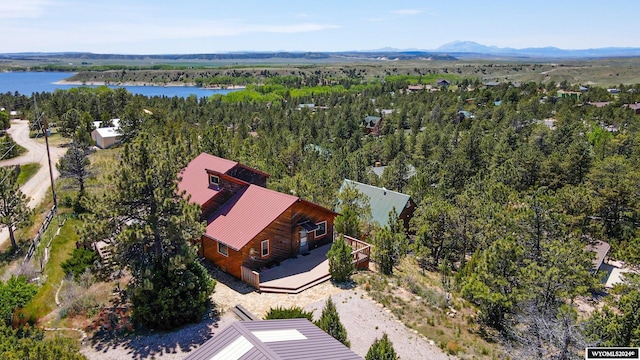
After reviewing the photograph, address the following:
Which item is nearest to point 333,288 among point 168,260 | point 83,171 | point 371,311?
point 371,311

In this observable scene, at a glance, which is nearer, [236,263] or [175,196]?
[175,196]

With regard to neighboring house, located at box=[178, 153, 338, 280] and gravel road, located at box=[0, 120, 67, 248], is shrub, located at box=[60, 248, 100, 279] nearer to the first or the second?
neighboring house, located at box=[178, 153, 338, 280]

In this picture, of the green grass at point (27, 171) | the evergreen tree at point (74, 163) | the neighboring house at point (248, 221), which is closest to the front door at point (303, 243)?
the neighboring house at point (248, 221)

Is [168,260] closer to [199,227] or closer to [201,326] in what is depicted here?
[199,227]

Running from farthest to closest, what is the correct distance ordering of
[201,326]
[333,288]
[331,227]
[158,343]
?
[331,227]
[333,288]
[201,326]
[158,343]

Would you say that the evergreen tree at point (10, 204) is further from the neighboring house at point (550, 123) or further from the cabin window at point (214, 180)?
the neighboring house at point (550, 123)
